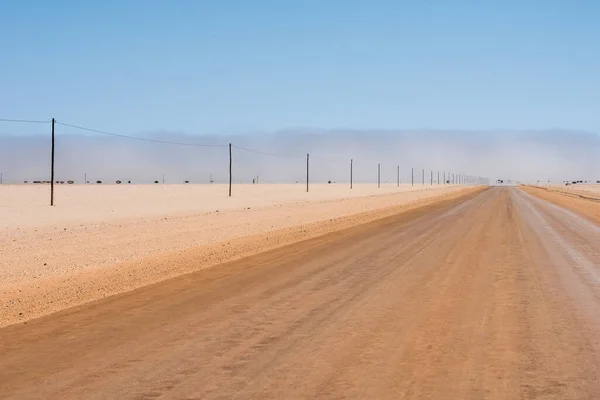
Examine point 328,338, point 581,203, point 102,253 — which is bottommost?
point 102,253

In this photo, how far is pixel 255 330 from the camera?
8008mm

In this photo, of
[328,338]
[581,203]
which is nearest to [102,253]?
[328,338]

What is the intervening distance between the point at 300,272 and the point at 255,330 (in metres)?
5.57

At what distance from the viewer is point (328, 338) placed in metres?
7.54

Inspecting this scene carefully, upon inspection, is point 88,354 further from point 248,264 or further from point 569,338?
point 248,264

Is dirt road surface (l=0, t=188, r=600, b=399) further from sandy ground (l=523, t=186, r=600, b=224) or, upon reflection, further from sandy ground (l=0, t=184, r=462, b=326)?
sandy ground (l=523, t=186, r=600, b=224)

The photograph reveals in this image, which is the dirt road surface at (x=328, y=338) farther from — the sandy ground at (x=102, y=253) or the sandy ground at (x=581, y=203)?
the sandy ground at (x=581, y=203)

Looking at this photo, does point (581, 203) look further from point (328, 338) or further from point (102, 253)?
point (328, 338)

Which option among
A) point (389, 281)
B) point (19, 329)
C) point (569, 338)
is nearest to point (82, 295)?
point (19, 329)

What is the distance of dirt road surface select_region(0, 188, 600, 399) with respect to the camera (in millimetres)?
5762

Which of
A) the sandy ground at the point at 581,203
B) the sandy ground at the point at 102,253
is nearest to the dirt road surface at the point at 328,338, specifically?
the sandy ground at the point at 102,253

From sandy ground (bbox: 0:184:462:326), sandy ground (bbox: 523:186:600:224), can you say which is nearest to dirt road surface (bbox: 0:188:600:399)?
sandy ground (bbox: 0:184:462:326)

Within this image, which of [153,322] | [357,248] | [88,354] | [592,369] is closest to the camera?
[592,369]

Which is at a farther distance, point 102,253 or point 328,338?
point 102,253
